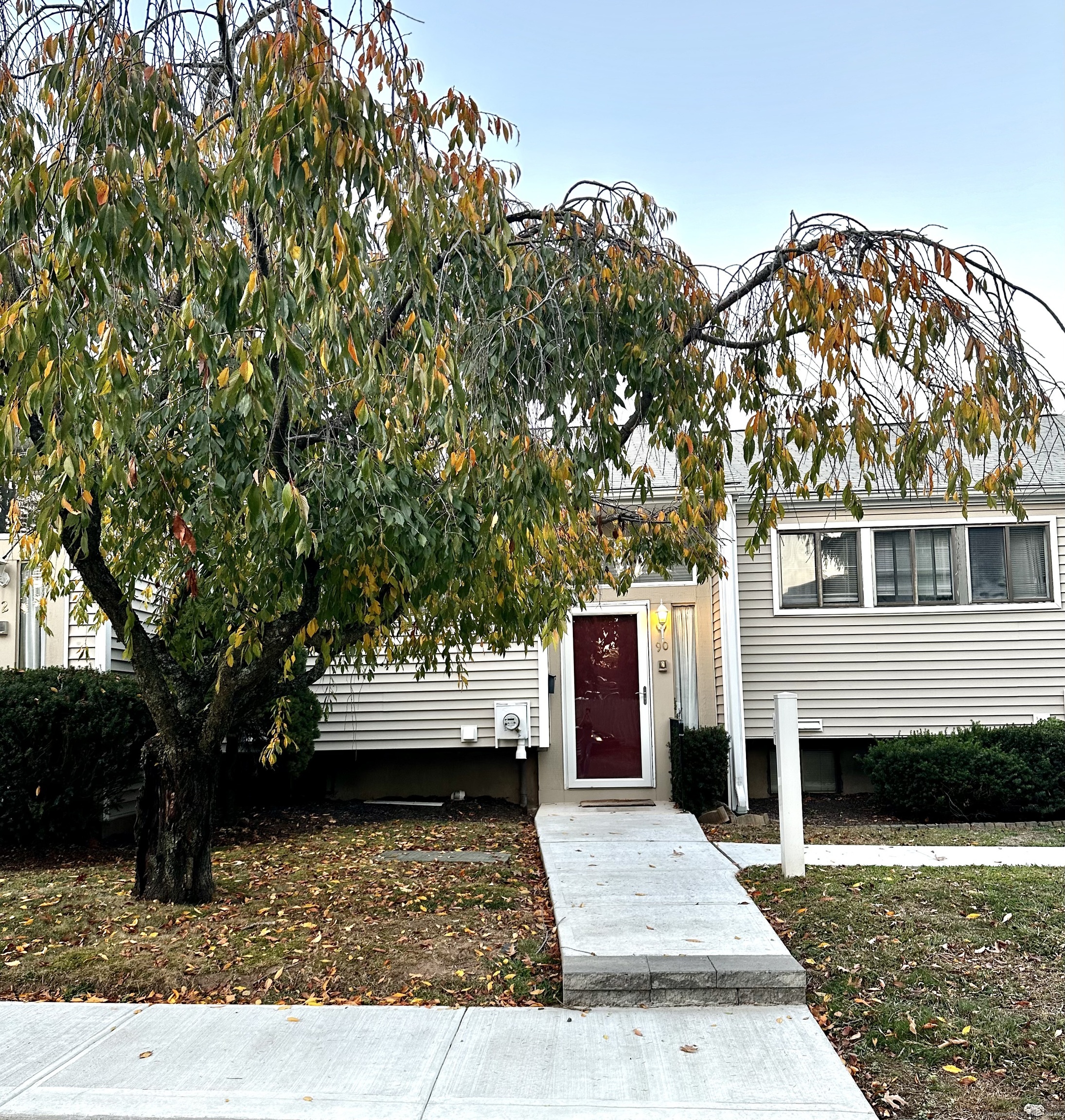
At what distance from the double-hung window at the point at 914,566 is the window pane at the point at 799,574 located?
28.2 inches

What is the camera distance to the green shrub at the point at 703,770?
1066 cm

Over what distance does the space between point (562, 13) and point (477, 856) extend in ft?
20.0

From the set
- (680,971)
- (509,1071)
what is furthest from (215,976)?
(680,971)

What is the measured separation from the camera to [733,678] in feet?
36.6

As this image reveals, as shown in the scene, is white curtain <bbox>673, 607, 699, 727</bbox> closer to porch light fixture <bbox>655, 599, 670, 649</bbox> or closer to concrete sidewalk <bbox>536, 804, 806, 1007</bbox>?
porch light fixture <bbox>655, 599, 670, 649</bbox>

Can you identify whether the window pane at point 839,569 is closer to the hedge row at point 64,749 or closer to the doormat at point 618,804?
the doormat at point 618,804

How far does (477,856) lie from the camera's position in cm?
827

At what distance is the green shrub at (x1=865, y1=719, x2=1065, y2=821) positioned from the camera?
10078 mm

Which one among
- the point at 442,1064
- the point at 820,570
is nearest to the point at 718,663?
the point at 820,570

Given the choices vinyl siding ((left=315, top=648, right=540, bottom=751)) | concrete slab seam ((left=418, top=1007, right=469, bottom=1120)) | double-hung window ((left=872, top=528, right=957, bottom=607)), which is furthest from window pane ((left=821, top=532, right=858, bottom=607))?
concrete slab seam ((left=418, top=1007, right=469, bottom=1120))

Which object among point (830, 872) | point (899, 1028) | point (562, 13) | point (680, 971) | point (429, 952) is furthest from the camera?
point (830, 872)

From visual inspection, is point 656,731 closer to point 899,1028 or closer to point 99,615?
point 99,615

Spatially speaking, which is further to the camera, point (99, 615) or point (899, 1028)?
point (99, 615)

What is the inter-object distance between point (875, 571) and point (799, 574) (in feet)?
2.84
